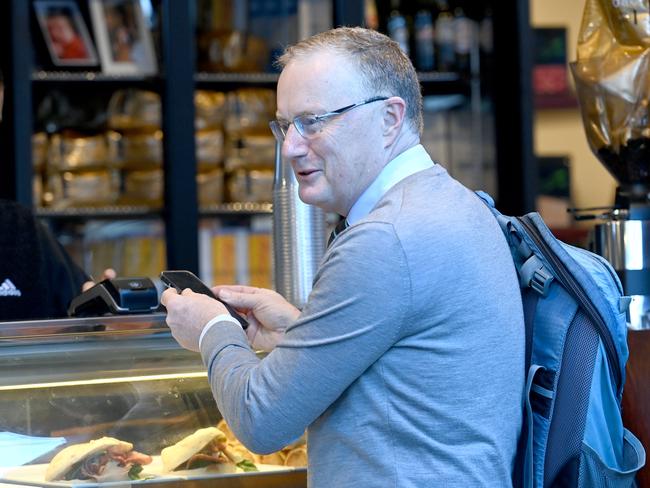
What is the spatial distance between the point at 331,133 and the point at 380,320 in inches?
11.3

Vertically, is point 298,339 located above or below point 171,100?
below

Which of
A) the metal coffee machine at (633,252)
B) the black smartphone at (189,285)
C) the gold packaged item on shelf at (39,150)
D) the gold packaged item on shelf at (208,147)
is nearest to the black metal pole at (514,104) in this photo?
the gold packaged item on shelf at (208,147)

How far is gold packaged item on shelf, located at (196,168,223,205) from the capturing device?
13.8 ft

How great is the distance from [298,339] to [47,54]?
119 inches

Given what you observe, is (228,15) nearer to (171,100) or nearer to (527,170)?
(171,100)

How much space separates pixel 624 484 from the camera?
1536 millimetres

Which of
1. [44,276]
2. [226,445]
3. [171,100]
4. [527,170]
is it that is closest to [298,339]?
[226,445]

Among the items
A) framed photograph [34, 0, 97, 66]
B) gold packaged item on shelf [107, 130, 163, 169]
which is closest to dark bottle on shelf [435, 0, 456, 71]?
gold packaged item on shelf [107, 130, 163, 169]

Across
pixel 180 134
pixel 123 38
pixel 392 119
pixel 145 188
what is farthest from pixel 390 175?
pixel 123 38

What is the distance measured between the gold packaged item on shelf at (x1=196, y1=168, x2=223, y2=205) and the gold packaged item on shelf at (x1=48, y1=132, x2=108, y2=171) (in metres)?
0.38

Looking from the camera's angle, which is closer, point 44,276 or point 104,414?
point 104,414

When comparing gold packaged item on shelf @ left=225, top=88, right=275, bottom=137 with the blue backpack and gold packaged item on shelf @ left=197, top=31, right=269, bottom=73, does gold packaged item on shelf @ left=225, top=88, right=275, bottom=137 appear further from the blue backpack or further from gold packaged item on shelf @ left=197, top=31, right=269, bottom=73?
the blue backpack

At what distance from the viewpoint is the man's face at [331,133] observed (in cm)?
146

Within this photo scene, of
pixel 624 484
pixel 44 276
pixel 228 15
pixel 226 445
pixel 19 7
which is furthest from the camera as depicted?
pixel 228 15
